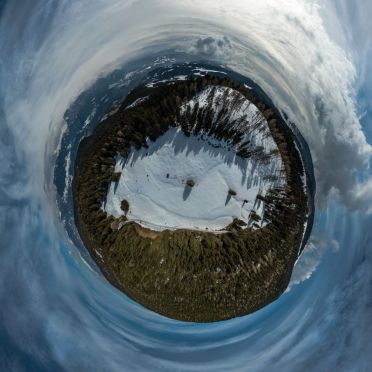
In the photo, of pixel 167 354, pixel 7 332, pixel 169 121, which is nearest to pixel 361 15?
pixel 169 121

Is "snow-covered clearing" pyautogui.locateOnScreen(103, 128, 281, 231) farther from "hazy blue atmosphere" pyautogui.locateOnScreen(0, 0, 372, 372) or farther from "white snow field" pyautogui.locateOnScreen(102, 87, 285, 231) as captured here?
"hazy blue atmosphere" pyautogui.locateOnScreen(0, 0, 372, 372)

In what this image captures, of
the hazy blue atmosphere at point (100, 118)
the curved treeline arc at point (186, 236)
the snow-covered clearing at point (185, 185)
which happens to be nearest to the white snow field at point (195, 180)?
the snow-covered clearing at point (185, 185)

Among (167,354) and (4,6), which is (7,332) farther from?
(4,6)

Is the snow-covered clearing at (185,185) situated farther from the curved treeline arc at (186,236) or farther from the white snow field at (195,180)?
the curved treeline arc at (186,236)

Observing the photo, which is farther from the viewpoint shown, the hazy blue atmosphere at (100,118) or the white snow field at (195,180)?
the white snow field at (195,180)

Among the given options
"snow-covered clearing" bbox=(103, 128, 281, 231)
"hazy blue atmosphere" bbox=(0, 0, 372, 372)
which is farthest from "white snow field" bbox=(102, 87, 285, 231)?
"hazy blue atmosphere" bbox=(0, 0, 372, 372)
